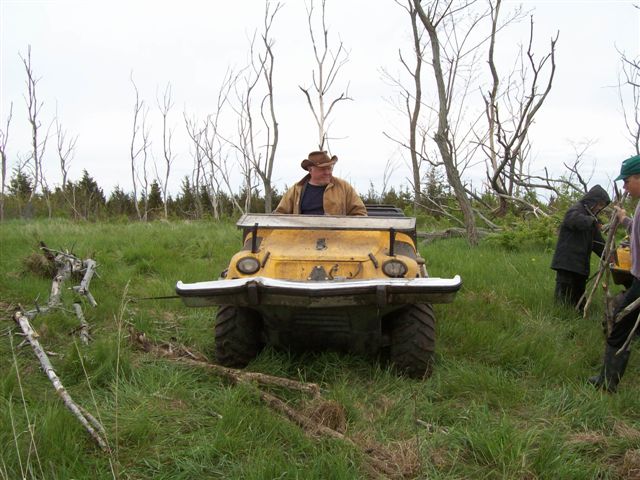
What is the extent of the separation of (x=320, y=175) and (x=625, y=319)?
306cm

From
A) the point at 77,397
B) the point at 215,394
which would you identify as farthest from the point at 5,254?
the point at 215,394

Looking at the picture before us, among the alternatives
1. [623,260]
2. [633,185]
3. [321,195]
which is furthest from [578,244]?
[321,195]

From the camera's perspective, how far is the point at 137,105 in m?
25.6

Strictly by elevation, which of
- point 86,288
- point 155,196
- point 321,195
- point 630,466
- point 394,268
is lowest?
point 630,466

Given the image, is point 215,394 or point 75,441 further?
point 215,394

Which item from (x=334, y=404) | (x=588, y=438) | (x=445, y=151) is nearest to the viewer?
(x=588, y=438)

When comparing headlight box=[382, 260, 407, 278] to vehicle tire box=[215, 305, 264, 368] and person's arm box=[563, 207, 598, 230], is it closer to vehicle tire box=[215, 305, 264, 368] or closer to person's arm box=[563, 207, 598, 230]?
vehicle tire box=[215, 305, 264, 368]

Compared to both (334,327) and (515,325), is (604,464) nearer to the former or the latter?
(334,327)

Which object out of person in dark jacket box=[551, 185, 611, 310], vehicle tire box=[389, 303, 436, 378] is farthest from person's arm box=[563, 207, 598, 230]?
vehicle tire box=[389, 303, 436, 378]

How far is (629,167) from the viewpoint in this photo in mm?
4238

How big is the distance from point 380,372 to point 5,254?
666 centimetres

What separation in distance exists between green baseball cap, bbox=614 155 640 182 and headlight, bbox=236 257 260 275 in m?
2.86

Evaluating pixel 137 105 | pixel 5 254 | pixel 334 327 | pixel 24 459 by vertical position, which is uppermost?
pixel 137 105

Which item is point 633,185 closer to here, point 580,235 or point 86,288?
point 580,235
